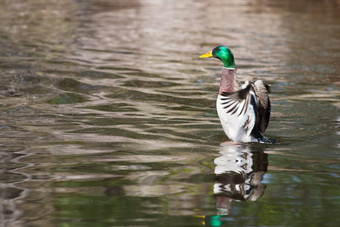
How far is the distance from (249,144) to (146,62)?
766cm

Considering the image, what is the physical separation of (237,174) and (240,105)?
139cm

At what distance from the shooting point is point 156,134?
9.44 meters

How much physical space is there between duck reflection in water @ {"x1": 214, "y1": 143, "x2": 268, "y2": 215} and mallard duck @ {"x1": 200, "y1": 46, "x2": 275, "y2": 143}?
20 centimetres

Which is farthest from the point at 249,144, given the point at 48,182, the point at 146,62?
the point at 146,62

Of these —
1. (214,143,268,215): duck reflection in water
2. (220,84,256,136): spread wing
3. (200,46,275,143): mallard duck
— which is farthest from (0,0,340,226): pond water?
(220,84,256,136): spread wing

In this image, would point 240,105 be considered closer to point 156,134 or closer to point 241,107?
point 241,107

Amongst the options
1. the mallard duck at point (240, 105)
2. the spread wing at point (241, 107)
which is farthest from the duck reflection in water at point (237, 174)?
the spread wing at point (241, 107)

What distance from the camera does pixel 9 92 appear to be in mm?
12328

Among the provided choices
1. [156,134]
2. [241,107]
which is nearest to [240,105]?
[241,107]

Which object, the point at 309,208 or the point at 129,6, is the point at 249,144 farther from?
the point at 129,6

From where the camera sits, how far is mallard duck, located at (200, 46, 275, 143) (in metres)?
8.63

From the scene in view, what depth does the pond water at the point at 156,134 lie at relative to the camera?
636 cm

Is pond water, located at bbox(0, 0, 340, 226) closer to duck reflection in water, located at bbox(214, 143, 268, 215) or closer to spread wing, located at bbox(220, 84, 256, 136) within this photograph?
duck reflection in water, located at bbox(214, 143, 268, 215)

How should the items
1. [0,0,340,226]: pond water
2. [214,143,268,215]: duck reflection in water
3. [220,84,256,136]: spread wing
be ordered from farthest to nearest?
[220,84,256,136]: spread wing → [214,143,268,215]: duck reflection in water → [0,0,340,226]: pond water
